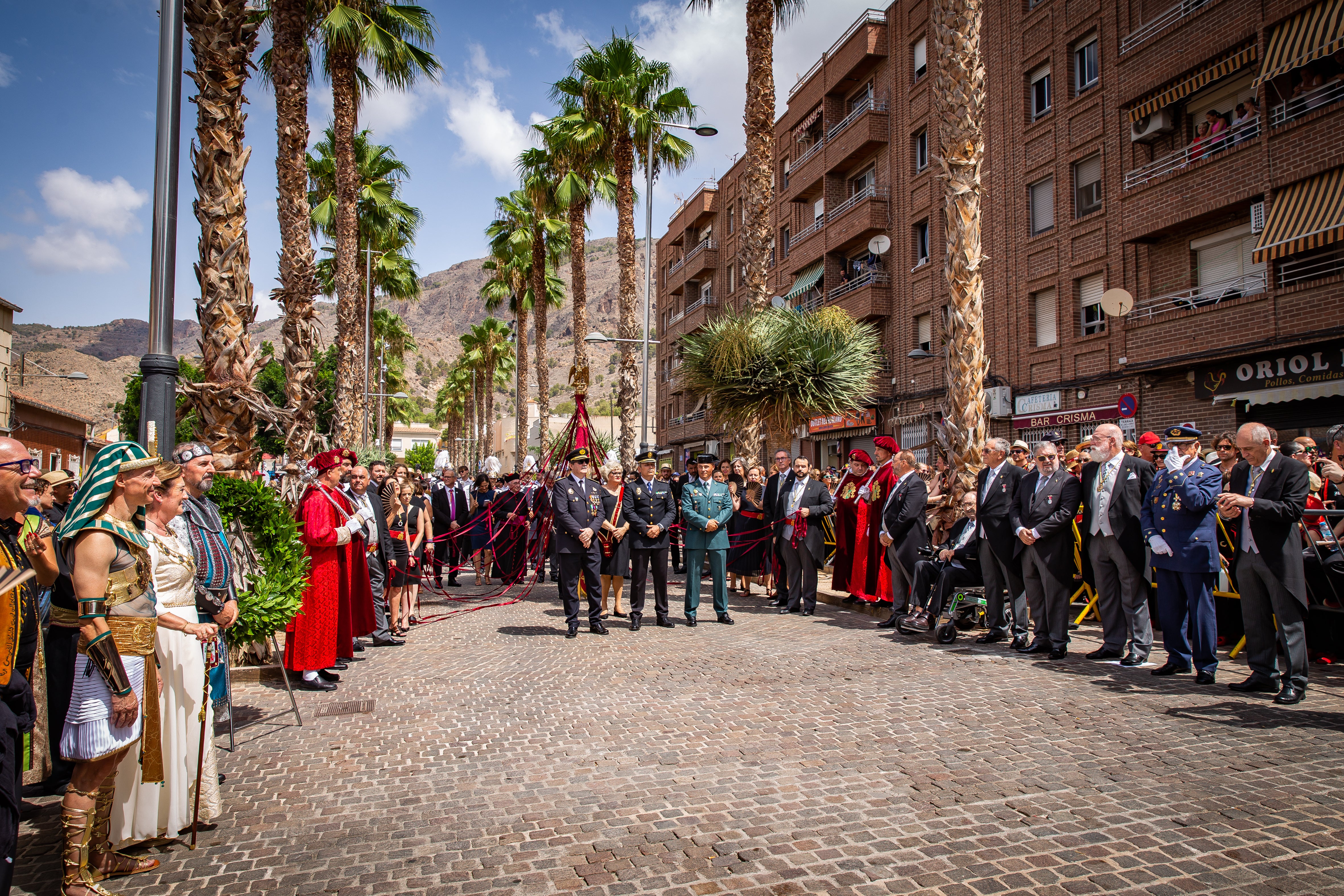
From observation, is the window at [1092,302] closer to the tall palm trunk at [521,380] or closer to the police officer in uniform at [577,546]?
the police officer in uniform at [577,546]

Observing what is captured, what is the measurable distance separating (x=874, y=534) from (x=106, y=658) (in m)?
9.31

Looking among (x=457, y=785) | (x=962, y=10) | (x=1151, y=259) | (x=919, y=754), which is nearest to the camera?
(x=457, y=785)

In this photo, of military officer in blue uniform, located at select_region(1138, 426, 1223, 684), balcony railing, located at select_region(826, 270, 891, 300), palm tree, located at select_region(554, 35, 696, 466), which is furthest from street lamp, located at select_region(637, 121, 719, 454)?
military officer in blue uniform, located at select_region(1138, 426, 1223, 684)

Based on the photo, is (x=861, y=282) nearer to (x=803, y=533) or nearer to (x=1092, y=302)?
(x=1092, y=302)

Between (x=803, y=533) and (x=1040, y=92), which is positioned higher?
(x=1040, y=92)

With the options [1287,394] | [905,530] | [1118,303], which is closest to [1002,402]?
[1118,303]

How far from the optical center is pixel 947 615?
927cm

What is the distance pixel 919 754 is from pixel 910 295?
78.1 ft

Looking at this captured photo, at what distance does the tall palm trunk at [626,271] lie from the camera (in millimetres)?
22234

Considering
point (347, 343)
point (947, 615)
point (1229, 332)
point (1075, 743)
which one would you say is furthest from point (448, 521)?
point (1229, 332)

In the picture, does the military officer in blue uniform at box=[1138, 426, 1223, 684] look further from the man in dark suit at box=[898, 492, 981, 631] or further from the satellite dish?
the satellite dish

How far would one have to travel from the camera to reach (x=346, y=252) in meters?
20.2

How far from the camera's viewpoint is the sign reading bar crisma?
2823cm

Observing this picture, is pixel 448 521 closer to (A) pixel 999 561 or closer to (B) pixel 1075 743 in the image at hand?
(A) pixel 999 561
